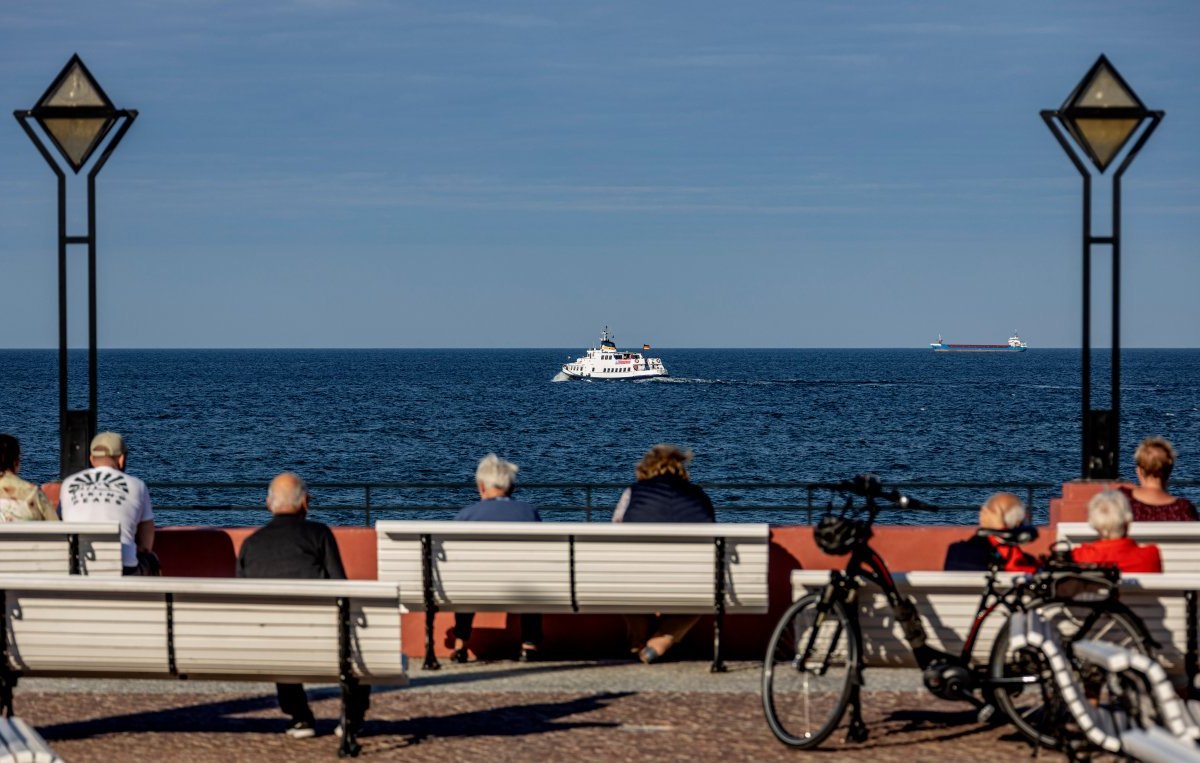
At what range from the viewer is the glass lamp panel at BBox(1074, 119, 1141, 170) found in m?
10.6

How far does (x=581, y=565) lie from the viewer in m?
8.95

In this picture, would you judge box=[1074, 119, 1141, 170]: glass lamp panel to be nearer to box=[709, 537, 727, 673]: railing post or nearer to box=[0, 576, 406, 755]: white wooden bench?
Result: box=[709, 537, 727, 673]: railing post

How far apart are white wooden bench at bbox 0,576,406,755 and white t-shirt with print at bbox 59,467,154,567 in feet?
6.05

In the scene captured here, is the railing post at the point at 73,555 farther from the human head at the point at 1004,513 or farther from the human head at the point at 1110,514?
the human head at the point at 1110,514

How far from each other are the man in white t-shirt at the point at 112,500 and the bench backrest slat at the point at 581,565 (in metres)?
1.35

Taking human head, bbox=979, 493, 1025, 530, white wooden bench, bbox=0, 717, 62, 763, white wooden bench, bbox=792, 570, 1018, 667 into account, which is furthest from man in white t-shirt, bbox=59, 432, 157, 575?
human head, bbox=979, 493, 1025, 530

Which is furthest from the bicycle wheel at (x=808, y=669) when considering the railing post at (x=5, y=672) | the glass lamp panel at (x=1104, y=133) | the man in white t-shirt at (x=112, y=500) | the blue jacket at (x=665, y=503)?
the glass lamp panel at (x=1104, y=133)

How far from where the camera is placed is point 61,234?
11.4m

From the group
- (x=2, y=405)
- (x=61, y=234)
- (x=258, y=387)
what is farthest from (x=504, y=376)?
(x=61, y=234)

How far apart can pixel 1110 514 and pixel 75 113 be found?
7.12m

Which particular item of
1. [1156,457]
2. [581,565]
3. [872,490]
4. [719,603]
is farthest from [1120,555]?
[581,565]

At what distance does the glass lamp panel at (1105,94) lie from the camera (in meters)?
10.6

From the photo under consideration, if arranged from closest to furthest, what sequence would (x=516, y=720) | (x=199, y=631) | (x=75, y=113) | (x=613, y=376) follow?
(x=199, y=631) → (x=516, y=720) → (x=75, y=113) → (x=613, y=376)

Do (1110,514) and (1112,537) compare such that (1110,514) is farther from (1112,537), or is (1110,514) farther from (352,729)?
(352,729)
